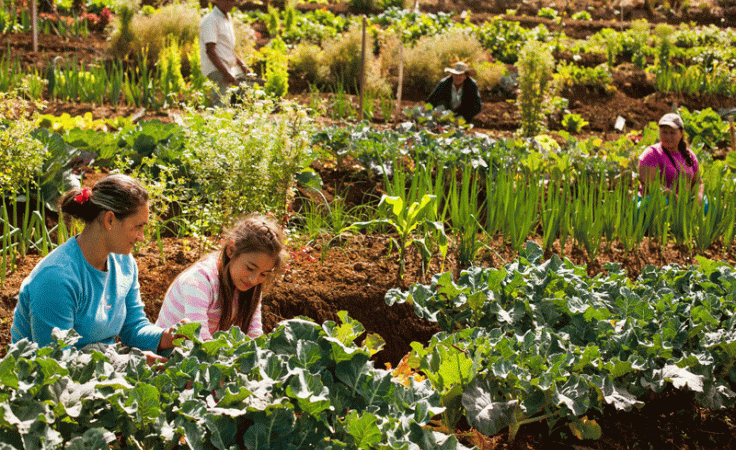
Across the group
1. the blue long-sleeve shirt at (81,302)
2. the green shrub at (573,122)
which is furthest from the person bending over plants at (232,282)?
the green shrub at (573,122)

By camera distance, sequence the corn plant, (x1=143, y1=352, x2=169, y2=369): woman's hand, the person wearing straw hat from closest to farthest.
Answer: (x1=143, y1=352, x2=169, y2=369): woman's hand
the corn plant
the person wearing straw hat

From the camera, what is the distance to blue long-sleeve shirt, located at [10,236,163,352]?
7.27 feet

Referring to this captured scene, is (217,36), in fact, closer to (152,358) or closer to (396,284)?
(396,284)

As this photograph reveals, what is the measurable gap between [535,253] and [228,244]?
142cm

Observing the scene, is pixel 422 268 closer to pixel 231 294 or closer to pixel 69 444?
pixel 231 294

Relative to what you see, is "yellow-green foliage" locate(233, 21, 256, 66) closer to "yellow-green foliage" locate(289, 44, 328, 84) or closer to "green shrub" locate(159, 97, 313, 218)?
"yellow-green foliage" locate(289, 44, 328, 84)

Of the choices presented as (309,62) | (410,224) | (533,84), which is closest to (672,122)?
(533,84)

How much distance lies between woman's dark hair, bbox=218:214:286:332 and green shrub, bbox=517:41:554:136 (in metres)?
5.27

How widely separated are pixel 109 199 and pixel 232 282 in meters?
0.57

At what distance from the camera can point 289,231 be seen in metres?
3.78

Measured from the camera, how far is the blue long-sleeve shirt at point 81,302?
2.21m

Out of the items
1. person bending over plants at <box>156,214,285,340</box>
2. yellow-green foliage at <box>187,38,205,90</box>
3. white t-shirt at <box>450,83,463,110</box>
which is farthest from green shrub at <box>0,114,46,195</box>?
white t-shirt at <box>450,83,463,110</box>

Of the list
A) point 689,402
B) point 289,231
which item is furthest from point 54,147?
point 689,402

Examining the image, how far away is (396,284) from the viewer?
11.7 ft
